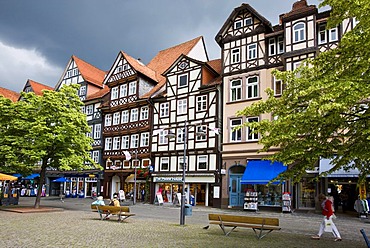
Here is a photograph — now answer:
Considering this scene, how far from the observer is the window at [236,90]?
30.6 m

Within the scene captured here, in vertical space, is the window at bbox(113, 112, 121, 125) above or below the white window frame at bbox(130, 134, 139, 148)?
above

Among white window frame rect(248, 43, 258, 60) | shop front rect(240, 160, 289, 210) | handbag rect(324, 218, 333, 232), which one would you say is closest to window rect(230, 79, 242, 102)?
white window frame rect(248, 43, 258, 60)

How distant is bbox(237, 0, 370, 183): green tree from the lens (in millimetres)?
→ 9531

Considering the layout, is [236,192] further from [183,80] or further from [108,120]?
[108,120]

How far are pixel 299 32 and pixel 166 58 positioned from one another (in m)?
21.4

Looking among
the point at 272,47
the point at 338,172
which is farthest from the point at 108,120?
the point at 338,172

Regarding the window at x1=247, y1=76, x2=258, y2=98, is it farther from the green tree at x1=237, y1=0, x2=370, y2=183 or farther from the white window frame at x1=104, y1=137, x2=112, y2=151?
the white window frame at x1=104, y1=137, x2=112, y2=151

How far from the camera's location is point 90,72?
166ft

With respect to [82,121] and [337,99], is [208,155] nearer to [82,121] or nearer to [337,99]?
[82,121]

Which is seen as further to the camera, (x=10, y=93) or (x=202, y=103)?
(x=10, y=93)

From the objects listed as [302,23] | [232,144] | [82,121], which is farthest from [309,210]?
[82,121]

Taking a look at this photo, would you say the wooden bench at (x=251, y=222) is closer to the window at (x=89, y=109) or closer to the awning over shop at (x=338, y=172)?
the awning over shop at (x=338, y=172)

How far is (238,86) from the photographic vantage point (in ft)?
101

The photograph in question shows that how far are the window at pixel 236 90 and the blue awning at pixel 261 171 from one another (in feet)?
18.3
